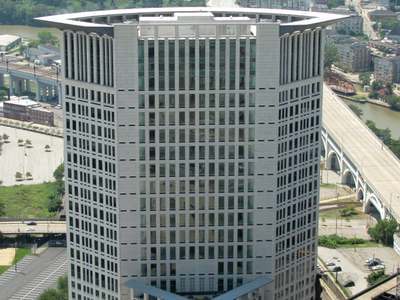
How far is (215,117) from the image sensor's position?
225ft

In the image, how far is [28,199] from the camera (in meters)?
158

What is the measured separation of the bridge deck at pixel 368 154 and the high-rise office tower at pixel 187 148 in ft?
249

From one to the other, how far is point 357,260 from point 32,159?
8483 cm

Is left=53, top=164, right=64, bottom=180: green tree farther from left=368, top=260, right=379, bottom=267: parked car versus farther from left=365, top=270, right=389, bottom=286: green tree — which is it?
left=365, top=270, right=389, bottom=286: green tree

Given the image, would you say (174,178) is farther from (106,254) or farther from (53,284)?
(53,284)

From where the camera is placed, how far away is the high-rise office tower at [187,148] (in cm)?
6744

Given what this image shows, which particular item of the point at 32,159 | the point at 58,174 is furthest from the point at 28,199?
the point at 32,159

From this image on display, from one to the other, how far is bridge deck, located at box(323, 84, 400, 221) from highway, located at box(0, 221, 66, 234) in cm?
5946

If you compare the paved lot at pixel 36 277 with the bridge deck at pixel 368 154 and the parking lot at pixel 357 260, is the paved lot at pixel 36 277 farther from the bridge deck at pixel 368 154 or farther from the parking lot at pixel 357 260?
the bridge deck at pixel 368 154

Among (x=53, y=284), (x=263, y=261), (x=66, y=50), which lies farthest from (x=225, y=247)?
(x=53, y=284)

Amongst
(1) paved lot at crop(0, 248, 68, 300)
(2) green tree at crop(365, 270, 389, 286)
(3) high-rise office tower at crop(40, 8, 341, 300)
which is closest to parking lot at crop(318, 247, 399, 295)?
(2) green tree at crop(365, 270, 389, 286)

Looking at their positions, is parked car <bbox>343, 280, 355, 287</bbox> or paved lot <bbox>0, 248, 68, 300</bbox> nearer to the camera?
paved lot <bbox>0, 248, 68, 300</bbox>

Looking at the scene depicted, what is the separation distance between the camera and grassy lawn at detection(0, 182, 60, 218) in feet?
495

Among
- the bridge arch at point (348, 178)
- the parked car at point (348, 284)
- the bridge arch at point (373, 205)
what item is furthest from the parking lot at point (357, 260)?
the bridge arch at point (348, 178)
